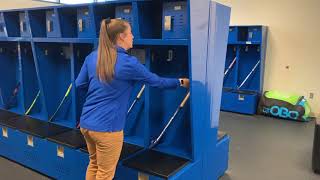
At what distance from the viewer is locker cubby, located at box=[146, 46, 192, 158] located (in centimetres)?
271

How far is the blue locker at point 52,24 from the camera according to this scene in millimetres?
3242

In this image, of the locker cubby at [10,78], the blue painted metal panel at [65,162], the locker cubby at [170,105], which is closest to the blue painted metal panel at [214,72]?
the locker cubby at [170,105]

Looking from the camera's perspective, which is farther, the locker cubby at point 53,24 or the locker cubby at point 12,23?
the locker cubby at point 12,23

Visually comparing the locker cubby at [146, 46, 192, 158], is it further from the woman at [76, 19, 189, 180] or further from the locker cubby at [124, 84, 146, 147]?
the woman at [76, 19, 189, 180]

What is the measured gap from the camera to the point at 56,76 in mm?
3764

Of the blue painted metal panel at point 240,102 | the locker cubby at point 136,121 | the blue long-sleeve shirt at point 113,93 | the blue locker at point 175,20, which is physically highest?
the blue locker at point 175,20

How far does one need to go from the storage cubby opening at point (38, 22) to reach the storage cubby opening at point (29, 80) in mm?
446

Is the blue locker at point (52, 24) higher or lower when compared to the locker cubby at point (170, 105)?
higher

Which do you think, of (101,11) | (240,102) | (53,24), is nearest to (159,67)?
(101,11)

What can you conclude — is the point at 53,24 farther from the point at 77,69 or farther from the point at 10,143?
the point at 10,143

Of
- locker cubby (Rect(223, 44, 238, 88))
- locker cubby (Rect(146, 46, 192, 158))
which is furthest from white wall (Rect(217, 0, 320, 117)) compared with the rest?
locker cubby (Rect(146, 46, 192, 158))

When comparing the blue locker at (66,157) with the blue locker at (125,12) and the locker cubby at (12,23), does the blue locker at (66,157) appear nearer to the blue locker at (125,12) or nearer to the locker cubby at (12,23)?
the blue locker at (125,12)

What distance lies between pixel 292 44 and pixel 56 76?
15.4ft

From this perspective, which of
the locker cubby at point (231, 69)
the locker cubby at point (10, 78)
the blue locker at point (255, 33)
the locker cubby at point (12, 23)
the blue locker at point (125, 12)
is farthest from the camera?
the locker cubby at point (231, 69)
